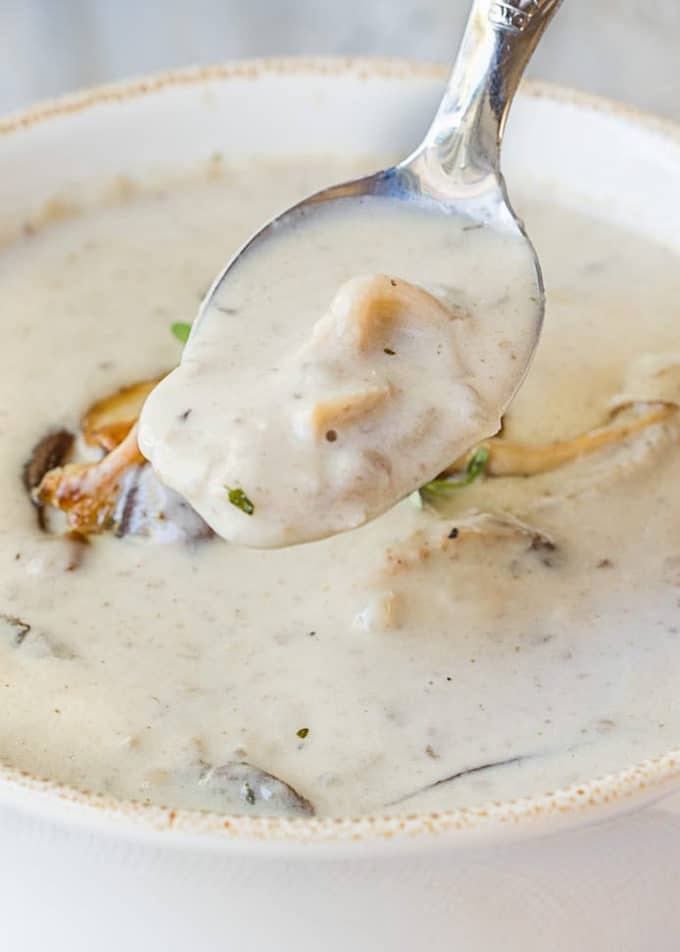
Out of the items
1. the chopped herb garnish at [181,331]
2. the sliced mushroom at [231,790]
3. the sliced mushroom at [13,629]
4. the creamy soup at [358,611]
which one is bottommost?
the creamy soup at [358,611]

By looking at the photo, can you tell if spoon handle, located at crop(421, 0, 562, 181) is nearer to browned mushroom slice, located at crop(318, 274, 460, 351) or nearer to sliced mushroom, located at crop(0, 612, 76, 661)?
browned mushroom slice, located at crop(318, 274, 460, 351)

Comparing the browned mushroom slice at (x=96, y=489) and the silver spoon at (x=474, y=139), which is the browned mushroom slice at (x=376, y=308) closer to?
the silver spoon at (x=474, y=139)

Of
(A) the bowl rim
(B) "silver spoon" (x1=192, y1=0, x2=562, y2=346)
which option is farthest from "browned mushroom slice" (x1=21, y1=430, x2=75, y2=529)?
(A) the bowl rim

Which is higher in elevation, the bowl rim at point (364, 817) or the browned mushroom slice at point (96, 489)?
the bowl rim at point (364, 817)

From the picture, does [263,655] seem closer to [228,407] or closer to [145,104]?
[228,407]

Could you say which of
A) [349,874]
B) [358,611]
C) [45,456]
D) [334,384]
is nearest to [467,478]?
[358,611]

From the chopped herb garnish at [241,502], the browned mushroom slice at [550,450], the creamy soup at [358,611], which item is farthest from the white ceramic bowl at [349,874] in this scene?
the browned mushroom slice at [550,450]

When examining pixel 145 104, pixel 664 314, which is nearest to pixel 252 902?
pixel 664 314
